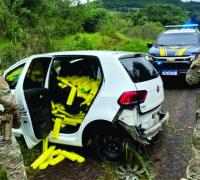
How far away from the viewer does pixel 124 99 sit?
17.1 feet

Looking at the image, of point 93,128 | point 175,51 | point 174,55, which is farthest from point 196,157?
point 175,51

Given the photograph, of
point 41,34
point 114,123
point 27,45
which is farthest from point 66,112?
point 41,34

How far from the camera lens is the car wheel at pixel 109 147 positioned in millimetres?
5464

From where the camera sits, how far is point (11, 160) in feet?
14.0

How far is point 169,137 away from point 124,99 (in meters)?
1.79

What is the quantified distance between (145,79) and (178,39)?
22.0 feet

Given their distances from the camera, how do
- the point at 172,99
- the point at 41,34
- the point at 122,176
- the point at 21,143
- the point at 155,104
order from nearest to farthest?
the point at 122,176 → the point at 155,104 → the point at 21,143 → the point at 172,99 → the point at 41,34

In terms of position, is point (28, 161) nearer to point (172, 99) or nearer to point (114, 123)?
point (114, 123)

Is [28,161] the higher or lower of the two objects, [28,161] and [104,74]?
the lower

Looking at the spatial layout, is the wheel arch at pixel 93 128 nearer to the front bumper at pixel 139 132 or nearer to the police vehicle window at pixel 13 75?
the front bumper at pixel 139 132

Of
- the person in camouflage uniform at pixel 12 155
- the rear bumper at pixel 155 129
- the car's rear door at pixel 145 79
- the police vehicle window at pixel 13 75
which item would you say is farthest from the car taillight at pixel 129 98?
the police vehicle window at pixel 13 75

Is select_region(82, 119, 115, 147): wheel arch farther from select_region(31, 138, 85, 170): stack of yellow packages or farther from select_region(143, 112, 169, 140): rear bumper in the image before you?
select_region(143, 112, 169, 140): rear bumper

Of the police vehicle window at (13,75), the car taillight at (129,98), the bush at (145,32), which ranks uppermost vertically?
the police vehicle window at (13,75)

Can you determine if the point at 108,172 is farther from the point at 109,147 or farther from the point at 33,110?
the point at 33,110
